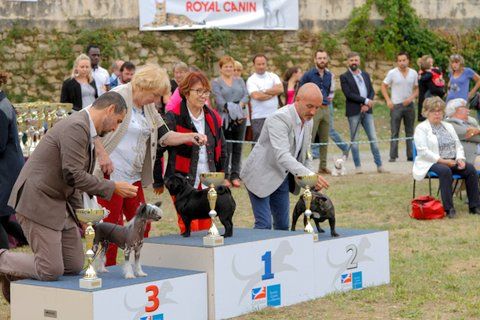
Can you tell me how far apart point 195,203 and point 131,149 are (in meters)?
0.67

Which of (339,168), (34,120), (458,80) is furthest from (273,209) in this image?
(458,80)

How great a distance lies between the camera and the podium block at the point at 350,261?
778cm

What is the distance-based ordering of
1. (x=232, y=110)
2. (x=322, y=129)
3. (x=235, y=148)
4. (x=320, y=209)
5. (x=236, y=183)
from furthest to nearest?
(x=322, y=129), (x=235, y=148), (x=236, y=183), (x=232, y=110), (x=320, y=209)

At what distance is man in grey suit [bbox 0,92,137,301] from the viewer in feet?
21.3

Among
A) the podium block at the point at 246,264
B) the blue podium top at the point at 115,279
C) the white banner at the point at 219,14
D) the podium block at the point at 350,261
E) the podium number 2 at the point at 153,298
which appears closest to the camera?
the blue podium top at the point at 115,279

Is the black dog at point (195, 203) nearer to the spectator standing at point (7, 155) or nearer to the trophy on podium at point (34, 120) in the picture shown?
the spectator standing at point (7, 155)

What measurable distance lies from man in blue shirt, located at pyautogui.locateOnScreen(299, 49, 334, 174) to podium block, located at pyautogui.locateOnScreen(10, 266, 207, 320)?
9148 mm

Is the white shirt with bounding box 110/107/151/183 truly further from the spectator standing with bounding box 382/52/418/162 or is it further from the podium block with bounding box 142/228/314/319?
the spectator standing with bounding box 382/52/418/162

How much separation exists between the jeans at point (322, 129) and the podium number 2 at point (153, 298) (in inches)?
373

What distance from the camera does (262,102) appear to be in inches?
591

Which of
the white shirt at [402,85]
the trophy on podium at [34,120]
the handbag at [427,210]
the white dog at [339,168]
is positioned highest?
the trophy on podium at [34,120]

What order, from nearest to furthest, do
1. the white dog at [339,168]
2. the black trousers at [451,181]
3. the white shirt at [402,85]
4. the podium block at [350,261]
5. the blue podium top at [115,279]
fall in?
the blue podium top at [115,279] → the podium block at [350,261] → the black trousers at [451,181] → the white dog at [339,168] → the white shirt at [402,85]

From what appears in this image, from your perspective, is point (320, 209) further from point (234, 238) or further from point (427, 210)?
point (427, 210)

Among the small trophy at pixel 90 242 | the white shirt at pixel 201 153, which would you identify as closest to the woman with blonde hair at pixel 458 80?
the white shirt at pixel 201 153
